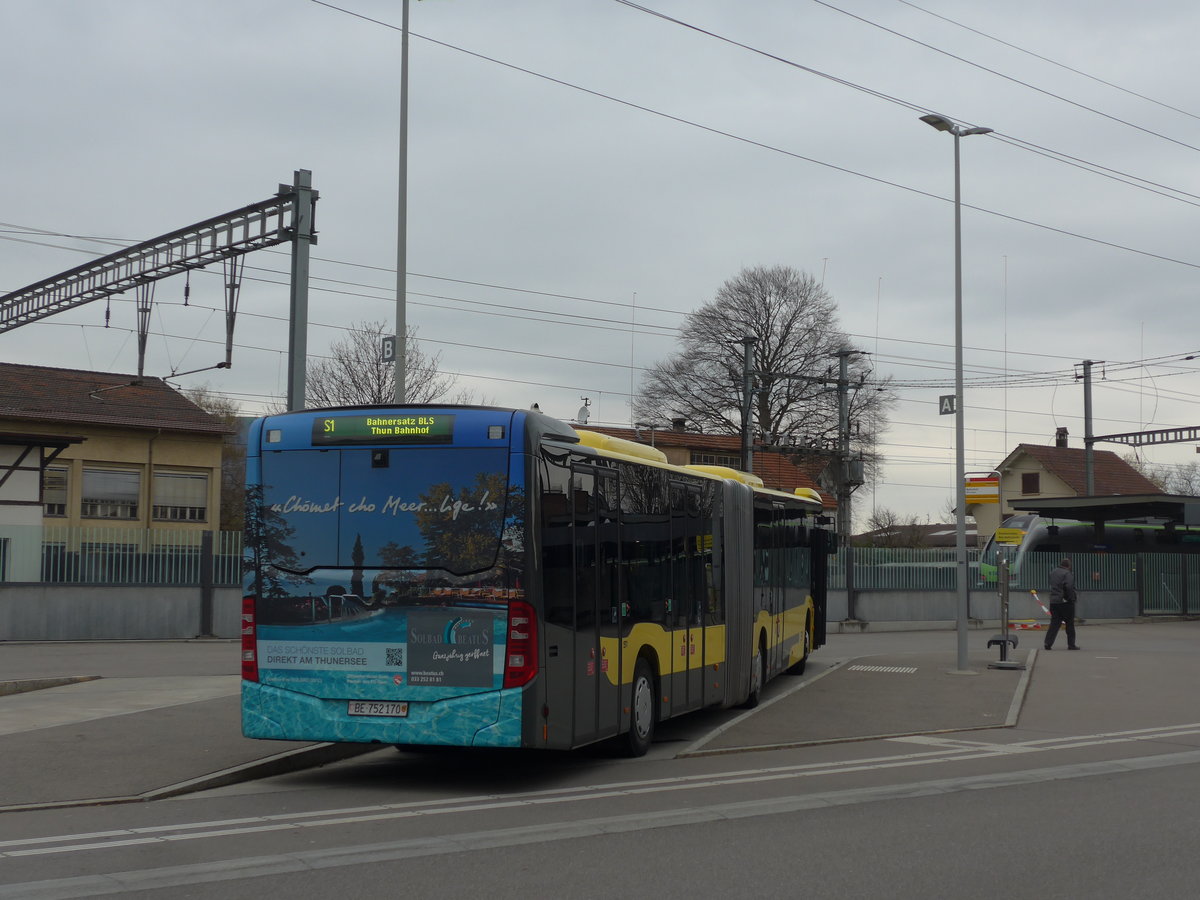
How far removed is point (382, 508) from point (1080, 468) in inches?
3255

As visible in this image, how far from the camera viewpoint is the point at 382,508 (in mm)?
10297

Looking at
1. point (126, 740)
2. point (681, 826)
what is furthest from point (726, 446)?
point (681, 826)

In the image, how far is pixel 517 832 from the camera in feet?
28.1

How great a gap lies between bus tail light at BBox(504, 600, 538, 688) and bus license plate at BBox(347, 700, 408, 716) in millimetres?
860

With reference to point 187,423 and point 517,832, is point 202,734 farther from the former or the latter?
point 187,423

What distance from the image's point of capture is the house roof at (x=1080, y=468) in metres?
84.1

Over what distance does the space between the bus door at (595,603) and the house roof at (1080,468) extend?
3011 inches

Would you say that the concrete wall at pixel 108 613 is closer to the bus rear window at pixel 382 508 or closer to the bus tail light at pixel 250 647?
the bus tail light at pixel 250 647

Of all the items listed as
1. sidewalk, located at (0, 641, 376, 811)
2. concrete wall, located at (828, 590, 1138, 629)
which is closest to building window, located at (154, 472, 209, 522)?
concrete wall, located at (828, 590, 1138, 629)

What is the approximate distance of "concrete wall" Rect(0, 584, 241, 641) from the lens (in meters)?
26.5

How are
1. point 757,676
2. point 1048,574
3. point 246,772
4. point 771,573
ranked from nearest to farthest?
1. point 246,772
2. point 757,676
3. point 771,573
4. point 1048,574

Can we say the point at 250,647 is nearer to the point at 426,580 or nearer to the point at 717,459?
the point at 426,580

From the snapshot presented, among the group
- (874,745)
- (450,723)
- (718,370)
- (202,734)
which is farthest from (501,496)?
(718,370)

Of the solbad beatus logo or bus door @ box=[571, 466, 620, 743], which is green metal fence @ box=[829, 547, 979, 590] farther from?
the solbad beatus logo
